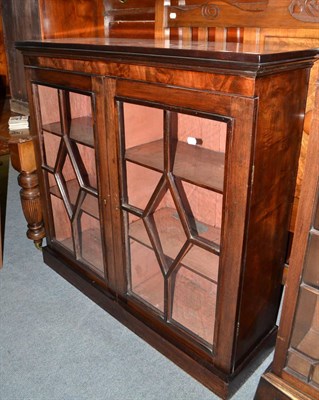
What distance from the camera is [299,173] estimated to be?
146cm

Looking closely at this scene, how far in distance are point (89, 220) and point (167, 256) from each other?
49 centimetres

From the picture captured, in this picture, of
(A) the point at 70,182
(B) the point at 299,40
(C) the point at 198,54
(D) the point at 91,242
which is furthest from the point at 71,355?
(B) the point at 299,40

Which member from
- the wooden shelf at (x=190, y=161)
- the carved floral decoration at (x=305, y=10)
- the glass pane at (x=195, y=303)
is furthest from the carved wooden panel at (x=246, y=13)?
the glass pane at (x=195, y=303)

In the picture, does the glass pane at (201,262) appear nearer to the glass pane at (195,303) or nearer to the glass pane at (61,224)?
the glass pane at (195,303)

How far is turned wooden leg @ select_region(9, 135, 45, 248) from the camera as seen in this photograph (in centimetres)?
200

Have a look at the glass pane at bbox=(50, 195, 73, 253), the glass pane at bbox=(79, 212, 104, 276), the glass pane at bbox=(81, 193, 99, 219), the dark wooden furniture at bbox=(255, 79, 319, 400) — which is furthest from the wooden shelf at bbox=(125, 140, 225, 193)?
the glass pane at bbox=(50, 195, 73, 253)

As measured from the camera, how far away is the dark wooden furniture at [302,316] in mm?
1058

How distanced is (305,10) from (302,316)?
3.09 ft

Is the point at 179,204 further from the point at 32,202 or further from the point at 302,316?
the point at 32,202

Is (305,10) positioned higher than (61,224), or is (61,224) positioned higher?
(305,10)

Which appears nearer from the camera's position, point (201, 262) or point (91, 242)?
point (201, 262)

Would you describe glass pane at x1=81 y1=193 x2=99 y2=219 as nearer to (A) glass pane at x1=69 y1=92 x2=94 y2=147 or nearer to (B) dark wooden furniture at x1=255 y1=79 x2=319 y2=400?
(A) glass pane at x1=69 y1=92 x2=94 y2=147

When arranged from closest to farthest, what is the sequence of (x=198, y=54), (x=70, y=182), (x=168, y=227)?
(x=198, y=54), (x=168, y=227), (x=70, y=182)

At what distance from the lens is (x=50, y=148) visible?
1827 millimetres
